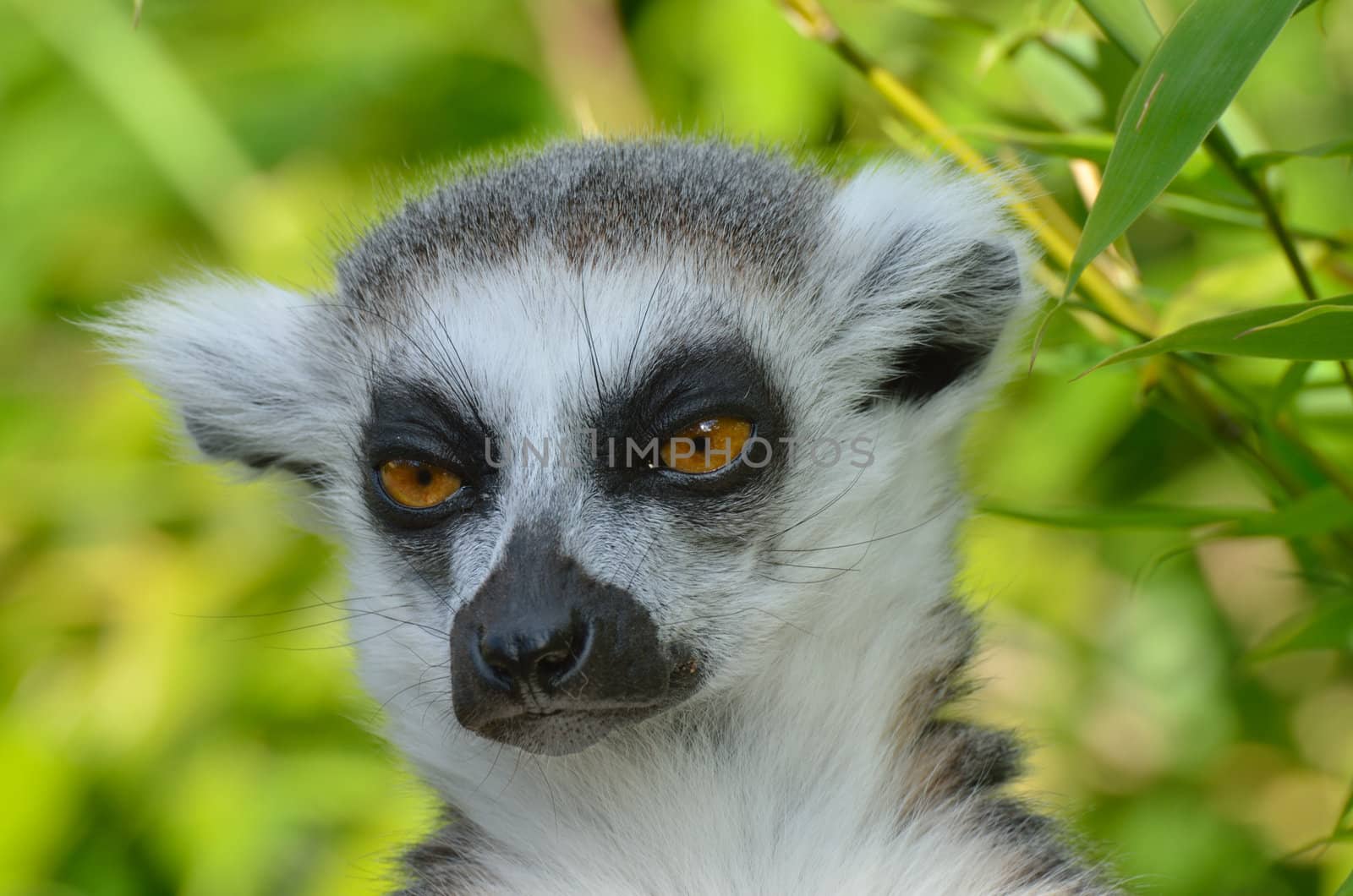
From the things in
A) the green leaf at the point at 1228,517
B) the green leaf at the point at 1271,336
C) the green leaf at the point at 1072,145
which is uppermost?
the green leaf at the point at 1072,145

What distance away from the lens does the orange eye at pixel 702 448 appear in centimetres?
191

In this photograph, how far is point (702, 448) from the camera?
1.92 metres

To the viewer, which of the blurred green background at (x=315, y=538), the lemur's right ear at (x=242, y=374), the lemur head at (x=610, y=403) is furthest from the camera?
the blurred green background at (x=315, y=538)

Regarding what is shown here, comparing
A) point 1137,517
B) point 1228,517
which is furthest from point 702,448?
point 1228,517

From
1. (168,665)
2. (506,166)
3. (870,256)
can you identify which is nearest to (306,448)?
(506,166)

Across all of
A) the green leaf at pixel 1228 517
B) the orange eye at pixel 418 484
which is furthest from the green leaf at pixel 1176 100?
the orange eye at pixel 418 484

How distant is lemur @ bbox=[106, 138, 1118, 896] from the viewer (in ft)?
5.97

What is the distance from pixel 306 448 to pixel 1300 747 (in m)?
3.07

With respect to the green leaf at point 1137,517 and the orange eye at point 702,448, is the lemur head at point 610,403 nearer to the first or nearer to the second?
the orange eye at point 702,448

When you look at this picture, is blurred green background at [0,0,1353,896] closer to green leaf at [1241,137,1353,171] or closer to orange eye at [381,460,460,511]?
orange eye at [381,460,460,511]

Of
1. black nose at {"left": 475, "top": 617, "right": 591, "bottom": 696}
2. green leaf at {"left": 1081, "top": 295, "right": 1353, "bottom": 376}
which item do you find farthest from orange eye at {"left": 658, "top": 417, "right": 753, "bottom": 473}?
green leaf at {"left": 1081, "top": 295, "right": 1353, "bottom": 376}

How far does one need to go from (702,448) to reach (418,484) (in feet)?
1.51

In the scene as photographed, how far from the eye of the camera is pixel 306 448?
2.41 m

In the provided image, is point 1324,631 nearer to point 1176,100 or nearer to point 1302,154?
point 1302,154
